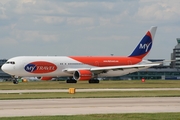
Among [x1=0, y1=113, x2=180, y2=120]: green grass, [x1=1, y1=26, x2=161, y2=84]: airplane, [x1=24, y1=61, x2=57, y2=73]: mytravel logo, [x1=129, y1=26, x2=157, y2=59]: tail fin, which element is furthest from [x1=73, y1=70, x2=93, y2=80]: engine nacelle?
[x1=0, y1=113, x2=180, y2=120]: green grass

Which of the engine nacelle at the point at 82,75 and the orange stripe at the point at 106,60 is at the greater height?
the orange stripe at the point at 106,60

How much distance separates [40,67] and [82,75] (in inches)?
270

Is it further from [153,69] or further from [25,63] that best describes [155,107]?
[153,69]

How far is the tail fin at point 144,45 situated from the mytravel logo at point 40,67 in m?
19.0

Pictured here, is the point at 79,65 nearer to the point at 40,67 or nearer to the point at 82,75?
the point at 82,75

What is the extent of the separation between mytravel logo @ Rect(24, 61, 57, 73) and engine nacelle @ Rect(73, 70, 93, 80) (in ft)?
13.2

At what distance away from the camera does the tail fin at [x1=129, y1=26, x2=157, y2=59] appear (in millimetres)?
93062

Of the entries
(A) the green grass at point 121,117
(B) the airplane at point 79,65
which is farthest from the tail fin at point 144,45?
(A) the green grass at point 121,117

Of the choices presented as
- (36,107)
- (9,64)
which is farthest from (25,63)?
(36,107)

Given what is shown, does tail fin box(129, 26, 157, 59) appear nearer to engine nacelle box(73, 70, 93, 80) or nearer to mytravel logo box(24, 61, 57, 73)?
engine nacelle box(73, 70, 93, 80)

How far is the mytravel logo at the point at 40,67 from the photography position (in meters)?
78.3

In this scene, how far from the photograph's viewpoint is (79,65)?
8475 centimetres

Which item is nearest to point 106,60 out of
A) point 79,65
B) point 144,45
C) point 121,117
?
point 79,65

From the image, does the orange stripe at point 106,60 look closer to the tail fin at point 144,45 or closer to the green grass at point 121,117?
the tail fin at point 144,45
